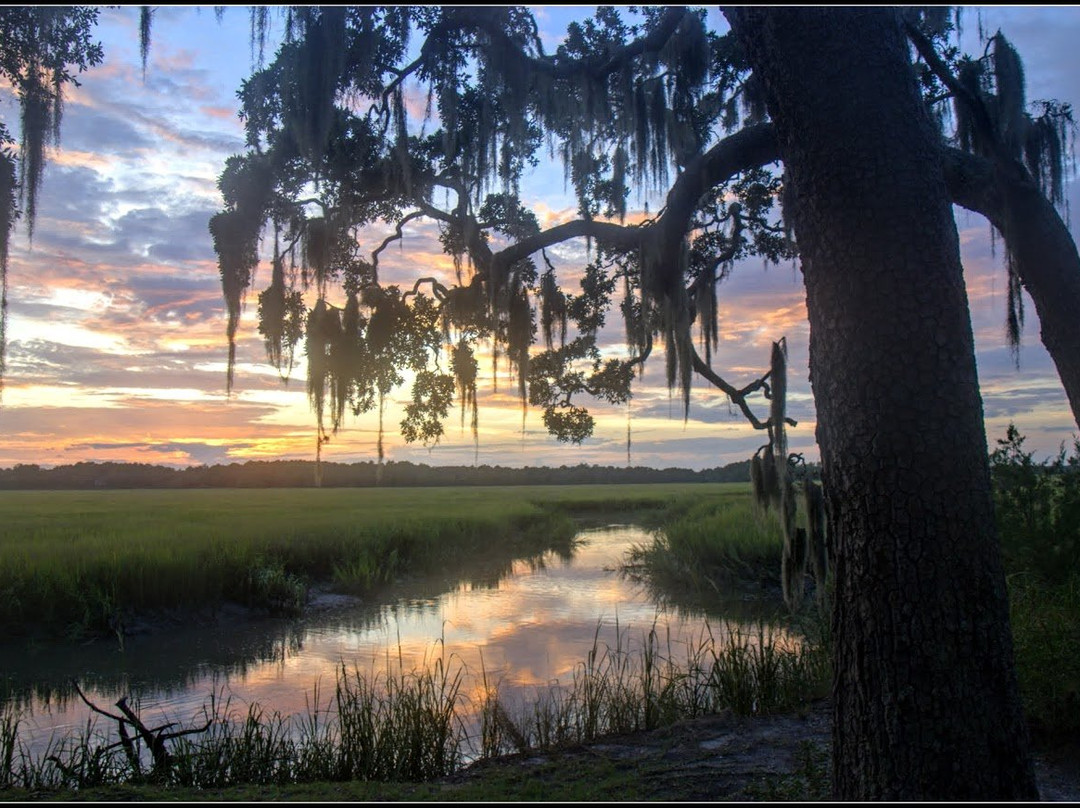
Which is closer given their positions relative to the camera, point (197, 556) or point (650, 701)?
point (650, 701)

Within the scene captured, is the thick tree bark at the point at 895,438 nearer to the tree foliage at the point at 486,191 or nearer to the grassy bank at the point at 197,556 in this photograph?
the tree foliage at the point at 486,191

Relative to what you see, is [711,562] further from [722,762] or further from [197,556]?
[722,762]

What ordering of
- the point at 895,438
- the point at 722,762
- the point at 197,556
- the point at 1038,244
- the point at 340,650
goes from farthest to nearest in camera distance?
the point at 197,556 → the point at 340,650 → the point at 1038,244 → the point at 722,762 → the point at 895,438

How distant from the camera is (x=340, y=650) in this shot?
32.2ft

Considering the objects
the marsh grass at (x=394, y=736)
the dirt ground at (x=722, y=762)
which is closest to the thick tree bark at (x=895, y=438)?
the dirt ground at (x=722, y=762)

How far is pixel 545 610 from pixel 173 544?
7022 mm

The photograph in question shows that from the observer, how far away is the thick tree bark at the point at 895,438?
2.66 metres

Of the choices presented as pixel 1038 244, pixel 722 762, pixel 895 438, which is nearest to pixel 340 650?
pixel 722 762

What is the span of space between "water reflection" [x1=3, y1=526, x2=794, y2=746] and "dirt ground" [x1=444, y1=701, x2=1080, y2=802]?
99cm

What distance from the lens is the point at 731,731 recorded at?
18.0 feet

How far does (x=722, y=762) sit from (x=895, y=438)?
9.52 ft

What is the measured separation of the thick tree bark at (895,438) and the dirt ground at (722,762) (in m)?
1.36

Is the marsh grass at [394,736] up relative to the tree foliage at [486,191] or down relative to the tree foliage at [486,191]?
down

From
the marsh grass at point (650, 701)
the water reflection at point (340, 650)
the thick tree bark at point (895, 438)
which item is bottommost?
the water reflection at point (340, 650)
